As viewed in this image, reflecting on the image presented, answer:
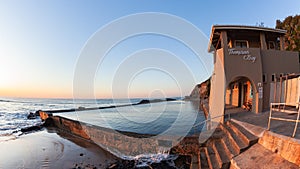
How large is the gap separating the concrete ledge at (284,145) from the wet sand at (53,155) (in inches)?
267

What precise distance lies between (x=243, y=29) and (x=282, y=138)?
897 cm

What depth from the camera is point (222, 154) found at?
5.86 meters

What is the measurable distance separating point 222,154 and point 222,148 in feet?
1.98

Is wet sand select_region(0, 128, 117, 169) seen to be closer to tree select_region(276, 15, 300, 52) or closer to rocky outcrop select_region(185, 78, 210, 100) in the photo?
tree select_region(276, 15, 300, 52)

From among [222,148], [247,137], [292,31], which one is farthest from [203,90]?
[247,137]

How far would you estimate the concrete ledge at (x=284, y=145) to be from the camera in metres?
3.87

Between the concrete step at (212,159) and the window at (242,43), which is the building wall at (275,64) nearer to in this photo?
the window at (242,43)

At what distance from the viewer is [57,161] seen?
30.3 feet

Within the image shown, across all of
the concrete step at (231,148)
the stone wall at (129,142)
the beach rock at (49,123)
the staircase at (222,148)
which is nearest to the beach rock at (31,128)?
the beach rock at (49,123)

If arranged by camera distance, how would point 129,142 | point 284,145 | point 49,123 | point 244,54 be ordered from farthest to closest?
point 49,123
point 244,54
point 129,142
point 284,145

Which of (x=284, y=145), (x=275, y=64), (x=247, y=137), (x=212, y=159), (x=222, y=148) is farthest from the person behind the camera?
(x=275, y=64)

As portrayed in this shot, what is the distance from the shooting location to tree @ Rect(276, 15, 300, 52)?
2432 cm

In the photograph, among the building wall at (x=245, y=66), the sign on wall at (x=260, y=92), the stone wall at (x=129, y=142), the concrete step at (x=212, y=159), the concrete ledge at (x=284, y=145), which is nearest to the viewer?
the concrete ledge at (x=284, y=145)

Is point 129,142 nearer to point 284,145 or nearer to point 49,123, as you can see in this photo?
point 284,145
